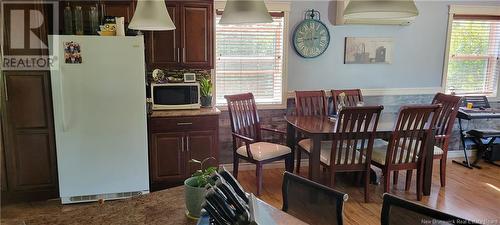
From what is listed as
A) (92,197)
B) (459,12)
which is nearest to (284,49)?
(459,12)

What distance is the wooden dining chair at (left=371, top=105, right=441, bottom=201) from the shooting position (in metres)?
3.49

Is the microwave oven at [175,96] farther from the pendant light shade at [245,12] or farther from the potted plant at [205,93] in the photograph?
the pendant light shade at [245,12]

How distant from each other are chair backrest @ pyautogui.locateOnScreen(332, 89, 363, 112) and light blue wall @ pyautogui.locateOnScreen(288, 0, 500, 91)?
0.68 feet

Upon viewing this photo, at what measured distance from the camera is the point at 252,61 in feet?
14.8

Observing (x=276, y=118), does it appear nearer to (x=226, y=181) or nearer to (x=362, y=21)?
(x=362, y=21)

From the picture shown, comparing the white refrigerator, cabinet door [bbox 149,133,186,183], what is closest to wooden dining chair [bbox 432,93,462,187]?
cabinet door [bbox 149,133,186,183]

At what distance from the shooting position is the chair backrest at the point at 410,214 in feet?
4.33

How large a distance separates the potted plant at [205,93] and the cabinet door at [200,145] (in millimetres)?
422

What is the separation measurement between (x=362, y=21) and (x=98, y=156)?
11.1ft

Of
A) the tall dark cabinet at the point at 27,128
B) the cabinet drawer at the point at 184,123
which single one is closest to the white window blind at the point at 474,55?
the cabinet drawer at the point at 184,123

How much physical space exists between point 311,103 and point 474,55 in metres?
2.60

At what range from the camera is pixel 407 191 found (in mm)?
3951

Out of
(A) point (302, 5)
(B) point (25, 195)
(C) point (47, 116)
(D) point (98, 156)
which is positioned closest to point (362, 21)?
(A) point (302, 5)

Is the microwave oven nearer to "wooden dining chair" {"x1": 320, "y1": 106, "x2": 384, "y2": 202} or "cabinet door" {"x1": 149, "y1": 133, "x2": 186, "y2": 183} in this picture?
"cabinet door" {"x1": 149, "y1": 133, "x2": 186, "y2": 183}
